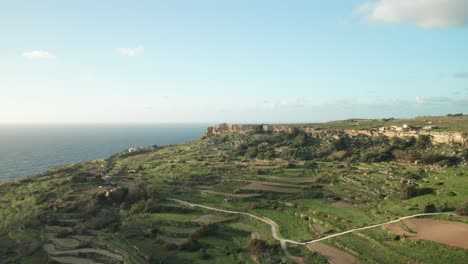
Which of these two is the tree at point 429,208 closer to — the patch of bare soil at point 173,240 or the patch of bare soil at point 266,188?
the patch of bare soil at point 266,188

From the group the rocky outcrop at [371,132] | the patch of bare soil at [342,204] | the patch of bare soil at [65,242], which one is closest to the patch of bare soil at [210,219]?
the patch of bare soil at [342,204]

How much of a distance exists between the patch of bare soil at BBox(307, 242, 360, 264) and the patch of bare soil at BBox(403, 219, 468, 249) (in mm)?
8738

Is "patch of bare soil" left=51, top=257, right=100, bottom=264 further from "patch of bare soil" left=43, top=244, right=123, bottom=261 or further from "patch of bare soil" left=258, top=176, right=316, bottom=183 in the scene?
"patch of bare soil" left=258, top=176, right=316, bottom=183

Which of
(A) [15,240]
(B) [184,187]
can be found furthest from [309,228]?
(A) [15,240]

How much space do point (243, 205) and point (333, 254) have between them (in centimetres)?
2630

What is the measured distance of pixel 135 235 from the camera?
5503cm

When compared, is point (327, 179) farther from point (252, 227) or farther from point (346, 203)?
point (252, 227)

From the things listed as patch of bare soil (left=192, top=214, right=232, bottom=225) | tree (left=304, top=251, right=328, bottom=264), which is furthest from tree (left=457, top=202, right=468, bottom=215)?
patch of bare soil (left=192, top=214, right=232, bottom=225)

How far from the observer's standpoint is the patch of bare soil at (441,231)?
40312 mm

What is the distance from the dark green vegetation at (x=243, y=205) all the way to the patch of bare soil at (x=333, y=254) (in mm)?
924

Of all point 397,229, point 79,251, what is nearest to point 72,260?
point 79,251

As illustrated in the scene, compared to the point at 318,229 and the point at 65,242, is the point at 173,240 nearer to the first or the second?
the point at 65,242

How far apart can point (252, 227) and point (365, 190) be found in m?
23.8

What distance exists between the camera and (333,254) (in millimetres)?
41781
